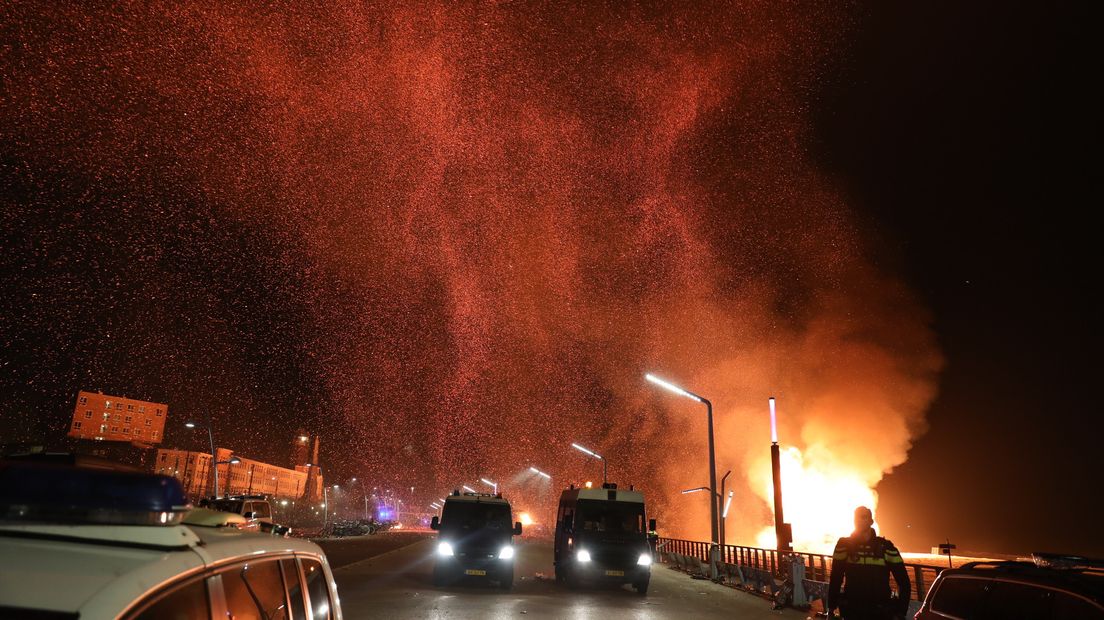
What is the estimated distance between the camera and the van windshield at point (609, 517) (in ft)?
66.9

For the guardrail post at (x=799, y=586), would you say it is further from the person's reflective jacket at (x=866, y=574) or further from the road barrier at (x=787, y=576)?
the person's reflective jacket at (x=866, y=574)

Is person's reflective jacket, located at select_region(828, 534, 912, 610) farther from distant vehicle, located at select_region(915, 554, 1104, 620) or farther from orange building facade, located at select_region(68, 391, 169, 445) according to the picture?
orange building facade, located at select_region(68, 391, 169, 445)

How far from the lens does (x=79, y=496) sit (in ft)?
8.07

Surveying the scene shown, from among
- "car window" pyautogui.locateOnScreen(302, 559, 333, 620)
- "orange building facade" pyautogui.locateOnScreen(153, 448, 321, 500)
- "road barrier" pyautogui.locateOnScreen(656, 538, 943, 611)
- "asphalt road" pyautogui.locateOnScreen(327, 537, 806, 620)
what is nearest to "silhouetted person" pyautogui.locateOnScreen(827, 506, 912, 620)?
"road barrier" pyautogui.locateOnScreen(656, 538, 943, 611)

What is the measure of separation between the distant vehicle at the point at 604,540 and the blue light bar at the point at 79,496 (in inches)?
715

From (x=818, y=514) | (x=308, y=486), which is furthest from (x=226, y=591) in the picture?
(x=308, y=486)

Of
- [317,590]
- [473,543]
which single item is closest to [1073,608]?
[317,590]

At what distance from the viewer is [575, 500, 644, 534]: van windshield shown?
20.4 metres

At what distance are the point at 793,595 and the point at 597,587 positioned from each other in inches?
229

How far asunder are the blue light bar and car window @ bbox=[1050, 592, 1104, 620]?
5.94 metres

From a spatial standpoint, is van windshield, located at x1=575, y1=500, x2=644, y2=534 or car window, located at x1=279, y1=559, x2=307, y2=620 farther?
van windshield, located at x1=575, y1=500, x2=644, y2=534

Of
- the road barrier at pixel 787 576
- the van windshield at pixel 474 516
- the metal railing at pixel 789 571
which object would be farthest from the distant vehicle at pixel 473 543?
the metal railing at pixel 789 571

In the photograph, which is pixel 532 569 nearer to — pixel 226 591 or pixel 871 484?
pixel 226 591

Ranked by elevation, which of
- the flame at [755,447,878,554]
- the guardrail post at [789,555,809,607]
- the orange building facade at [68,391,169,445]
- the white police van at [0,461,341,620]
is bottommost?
the guardrail post at [789,555,809,607]
